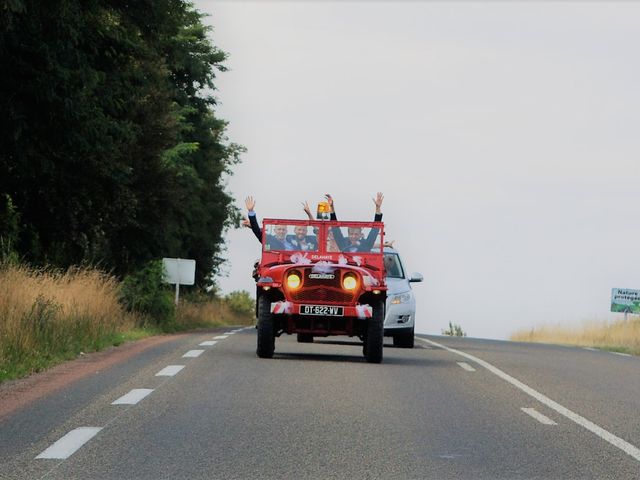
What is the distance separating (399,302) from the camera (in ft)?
77.7

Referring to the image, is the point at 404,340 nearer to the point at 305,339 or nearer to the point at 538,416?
the point at 305,339

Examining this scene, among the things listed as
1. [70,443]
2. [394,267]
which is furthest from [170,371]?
[394,267]

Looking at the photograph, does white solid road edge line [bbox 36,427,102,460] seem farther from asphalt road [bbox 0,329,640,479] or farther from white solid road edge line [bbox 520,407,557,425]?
white solid road edge line [bbox 520,407,557,425]

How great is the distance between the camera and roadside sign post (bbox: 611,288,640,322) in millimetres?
54812

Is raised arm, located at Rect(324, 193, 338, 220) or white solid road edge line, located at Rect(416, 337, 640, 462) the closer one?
white solid road edge line, located at Rect(416, 337, 640, 462)

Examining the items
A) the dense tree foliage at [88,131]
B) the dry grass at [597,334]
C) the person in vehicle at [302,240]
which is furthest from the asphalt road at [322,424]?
the dry grass at [597,334]

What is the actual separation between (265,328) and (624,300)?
3833 cm

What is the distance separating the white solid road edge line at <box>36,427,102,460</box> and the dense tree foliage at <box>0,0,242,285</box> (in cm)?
967

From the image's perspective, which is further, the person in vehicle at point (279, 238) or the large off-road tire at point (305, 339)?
the large off-road tire at point (305, 339)

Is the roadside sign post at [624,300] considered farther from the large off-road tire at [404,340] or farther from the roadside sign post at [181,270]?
the large off-road tire at [404,340]

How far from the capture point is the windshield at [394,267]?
968 inches

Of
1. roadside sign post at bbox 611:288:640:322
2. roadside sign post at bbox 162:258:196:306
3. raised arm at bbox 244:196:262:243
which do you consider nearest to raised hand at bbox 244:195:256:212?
raised arm at bbox 244:196:262:243

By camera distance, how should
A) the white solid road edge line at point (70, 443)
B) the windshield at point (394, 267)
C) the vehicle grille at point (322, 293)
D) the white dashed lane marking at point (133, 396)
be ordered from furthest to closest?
the windshield at point (394, 267)
the vehicle grille at point (322, 293)
the white dashed lane marking at point (133, 396)
the white solid road edge line at point (70, 443)

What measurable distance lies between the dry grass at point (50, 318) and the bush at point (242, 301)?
1742 inches
